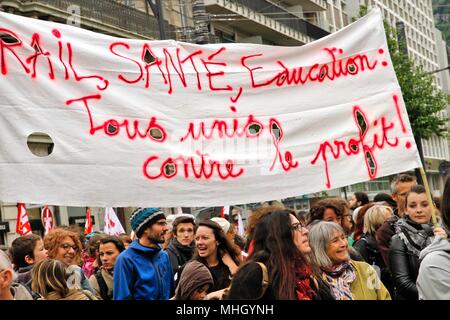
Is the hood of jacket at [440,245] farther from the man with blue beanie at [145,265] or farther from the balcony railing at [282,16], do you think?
the balcony railing at [282,16]

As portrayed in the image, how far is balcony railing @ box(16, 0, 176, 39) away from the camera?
67.9 feet

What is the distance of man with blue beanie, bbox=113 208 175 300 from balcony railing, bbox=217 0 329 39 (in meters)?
29.2

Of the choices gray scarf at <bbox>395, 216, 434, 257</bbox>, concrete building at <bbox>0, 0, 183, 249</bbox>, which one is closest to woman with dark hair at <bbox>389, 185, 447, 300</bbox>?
gray scarf at <bbox>395, 216, 434, 257</bbox>

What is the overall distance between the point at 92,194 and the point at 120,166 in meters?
0.24

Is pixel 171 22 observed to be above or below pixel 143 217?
above

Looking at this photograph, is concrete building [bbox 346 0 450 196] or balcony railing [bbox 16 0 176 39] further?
concrete building [bbox 346 0 450 196]

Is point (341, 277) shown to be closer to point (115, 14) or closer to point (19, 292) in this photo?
point (19, 292)

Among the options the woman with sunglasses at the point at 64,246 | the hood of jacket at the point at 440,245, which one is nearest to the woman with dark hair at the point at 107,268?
the woman with sunglasses at the point at 64,246

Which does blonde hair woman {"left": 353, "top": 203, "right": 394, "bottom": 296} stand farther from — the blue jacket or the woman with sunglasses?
the woman with sunglasses

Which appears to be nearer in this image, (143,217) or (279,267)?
(279,267)

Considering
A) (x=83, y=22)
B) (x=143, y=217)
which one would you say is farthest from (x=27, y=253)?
(x=83, y=22)

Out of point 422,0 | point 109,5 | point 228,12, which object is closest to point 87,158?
point 109,5

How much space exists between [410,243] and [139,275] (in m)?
1.92

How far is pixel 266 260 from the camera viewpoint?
380 cm
